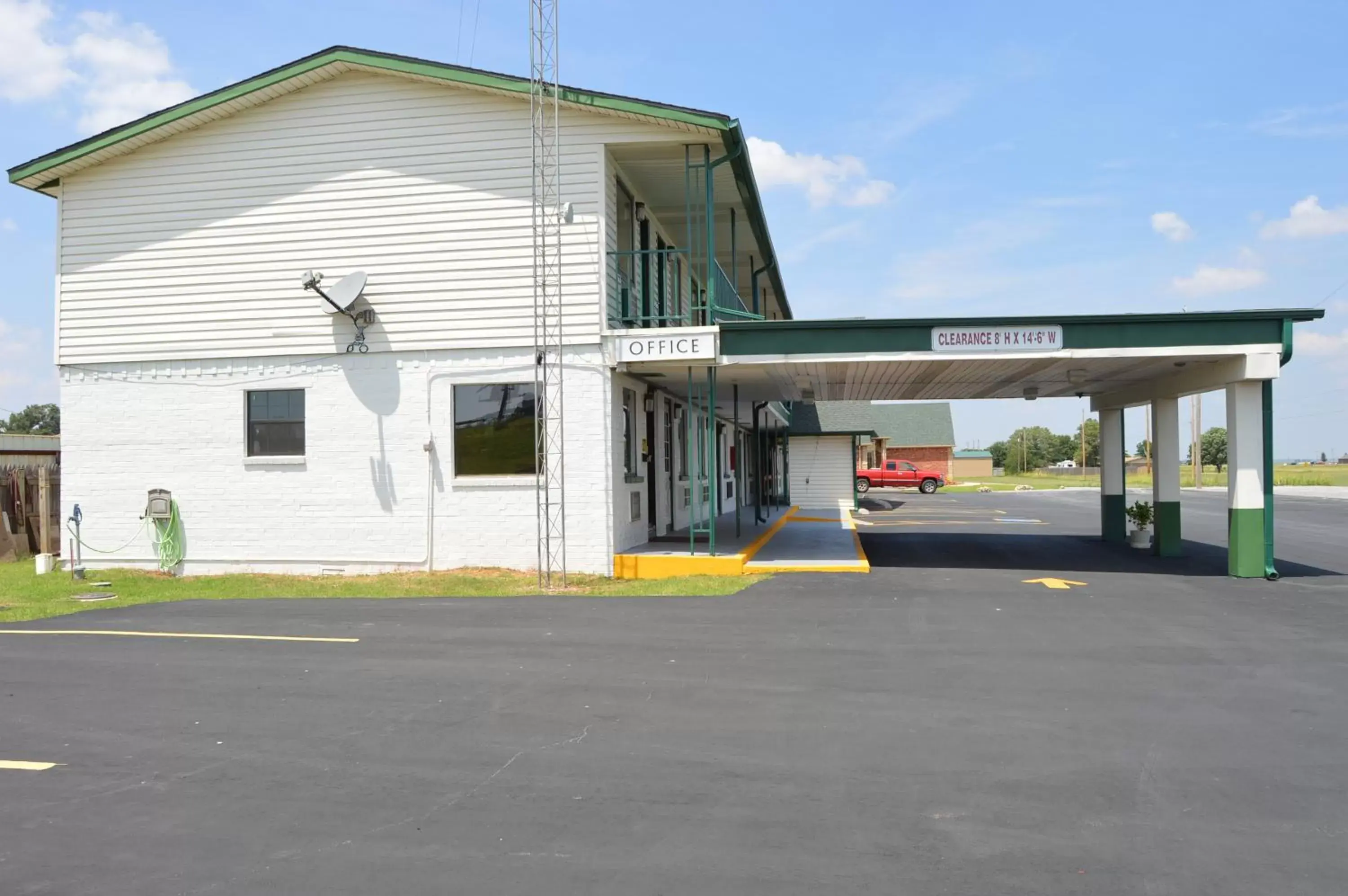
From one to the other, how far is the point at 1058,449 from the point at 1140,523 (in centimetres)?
12806

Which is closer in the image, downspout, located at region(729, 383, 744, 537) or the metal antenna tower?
the metal antenna tower

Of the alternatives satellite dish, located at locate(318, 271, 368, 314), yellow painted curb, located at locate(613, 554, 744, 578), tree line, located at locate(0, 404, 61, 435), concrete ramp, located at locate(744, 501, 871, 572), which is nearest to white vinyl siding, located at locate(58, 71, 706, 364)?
satellite dish, located at locate(318, 271, 368, 314)

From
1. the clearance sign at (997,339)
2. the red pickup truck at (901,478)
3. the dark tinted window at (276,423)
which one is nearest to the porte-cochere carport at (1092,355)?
the clearance sign at (997,339)

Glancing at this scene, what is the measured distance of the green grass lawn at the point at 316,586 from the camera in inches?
512

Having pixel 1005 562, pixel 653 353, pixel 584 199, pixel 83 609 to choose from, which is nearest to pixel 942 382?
pixel 1005 562

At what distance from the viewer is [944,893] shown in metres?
4.00

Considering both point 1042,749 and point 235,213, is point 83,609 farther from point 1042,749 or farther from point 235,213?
point 1042,749

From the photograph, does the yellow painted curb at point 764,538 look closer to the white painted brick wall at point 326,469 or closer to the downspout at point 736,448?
the downspout at point 736,448

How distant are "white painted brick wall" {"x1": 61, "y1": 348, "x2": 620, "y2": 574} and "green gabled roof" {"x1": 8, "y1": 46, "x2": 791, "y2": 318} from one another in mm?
3385

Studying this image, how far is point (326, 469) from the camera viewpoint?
50.5ft

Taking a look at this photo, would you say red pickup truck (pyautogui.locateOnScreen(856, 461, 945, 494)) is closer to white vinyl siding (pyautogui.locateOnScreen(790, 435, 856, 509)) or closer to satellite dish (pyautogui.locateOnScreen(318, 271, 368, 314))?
white vinyl siding (pyautogui.locateOnScreen(790, 435, 856, 509))

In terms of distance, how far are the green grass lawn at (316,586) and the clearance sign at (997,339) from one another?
4294 mm

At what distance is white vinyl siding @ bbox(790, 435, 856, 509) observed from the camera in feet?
108

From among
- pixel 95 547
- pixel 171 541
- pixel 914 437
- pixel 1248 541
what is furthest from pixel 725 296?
pixel 914 437
